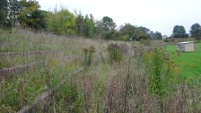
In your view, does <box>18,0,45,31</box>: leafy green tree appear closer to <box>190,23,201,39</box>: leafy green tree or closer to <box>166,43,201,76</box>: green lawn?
<box>166,43,201,76</box>: green lawn

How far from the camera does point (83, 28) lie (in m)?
34.5

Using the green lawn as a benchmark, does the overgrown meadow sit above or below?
above

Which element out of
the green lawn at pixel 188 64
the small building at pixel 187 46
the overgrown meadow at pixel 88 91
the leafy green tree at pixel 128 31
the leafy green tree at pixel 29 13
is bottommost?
the green lawn at pixel 188 64

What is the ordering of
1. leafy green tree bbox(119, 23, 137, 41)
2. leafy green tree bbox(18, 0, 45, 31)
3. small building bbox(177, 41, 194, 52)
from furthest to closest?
small building bbox(177, 41, 194, 52)
leafy green tree bbox(18, 0, 45, 31)
leafy green tree bbox(119, 23, 137, 41)

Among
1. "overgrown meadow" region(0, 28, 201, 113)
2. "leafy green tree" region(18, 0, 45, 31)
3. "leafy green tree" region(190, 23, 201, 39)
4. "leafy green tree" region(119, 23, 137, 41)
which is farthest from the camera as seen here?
"leafy green tree" region(190, 23, 201, 39)

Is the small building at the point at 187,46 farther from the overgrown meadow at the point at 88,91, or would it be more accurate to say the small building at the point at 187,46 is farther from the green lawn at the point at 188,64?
the overgrown meadow at the point at 88,91

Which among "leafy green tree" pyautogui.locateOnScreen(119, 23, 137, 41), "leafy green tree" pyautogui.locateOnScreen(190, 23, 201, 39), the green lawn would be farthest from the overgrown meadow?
"leafy green tree" pyautogui.locateOnScreen(190, 23, 201, 39)

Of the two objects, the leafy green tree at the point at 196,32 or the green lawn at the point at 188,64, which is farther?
the leafy green tree at the point at 196,32

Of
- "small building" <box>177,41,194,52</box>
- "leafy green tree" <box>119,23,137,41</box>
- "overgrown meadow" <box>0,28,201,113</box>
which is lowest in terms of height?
"overgrown meadow" <box>0,28,201,113</box>

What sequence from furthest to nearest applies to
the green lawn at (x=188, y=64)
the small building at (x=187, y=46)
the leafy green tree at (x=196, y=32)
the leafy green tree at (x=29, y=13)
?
the leafy green tree at (x=196, y=32) < the small building at (x=187, y=46) < the leafy green tree at (x=29, y=13) < the green lawn at (x=188, y=64)

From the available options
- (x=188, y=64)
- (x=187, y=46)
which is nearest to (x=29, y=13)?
(x=188, y=64)

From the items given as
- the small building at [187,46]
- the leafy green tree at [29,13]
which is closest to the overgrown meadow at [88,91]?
the leafy green tree at [29,13]

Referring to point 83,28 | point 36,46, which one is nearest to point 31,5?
point 83,28

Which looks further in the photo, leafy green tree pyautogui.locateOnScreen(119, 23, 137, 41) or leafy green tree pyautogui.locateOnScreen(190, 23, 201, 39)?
leafy green tree pyautogui.locateOnScreen(190, 23, 201, 39)
